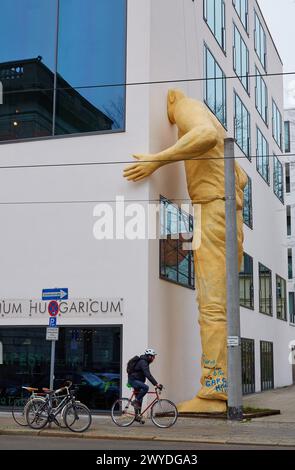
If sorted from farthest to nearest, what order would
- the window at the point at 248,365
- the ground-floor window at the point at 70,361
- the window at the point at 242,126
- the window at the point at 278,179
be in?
the window at the point at 278,179
the window at the point at 242,126
the window at the point at 248,365
the ground-floor window at the point at 70,361

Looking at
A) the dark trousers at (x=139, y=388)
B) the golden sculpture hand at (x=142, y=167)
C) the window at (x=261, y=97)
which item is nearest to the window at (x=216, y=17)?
the window at (x=261, y=97)

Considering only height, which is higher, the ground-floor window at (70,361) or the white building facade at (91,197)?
the white building facade at (91,197)

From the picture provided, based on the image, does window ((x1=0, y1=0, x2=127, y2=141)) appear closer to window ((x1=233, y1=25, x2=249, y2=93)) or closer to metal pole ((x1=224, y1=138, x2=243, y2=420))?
metal pole ((x1=224, y1=138, x2=243, y2=420))

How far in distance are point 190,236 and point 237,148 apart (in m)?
10.8

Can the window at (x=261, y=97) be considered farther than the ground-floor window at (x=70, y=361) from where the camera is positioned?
Yes

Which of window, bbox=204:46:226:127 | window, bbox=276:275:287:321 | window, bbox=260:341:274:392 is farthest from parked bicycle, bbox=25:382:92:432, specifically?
window, bbox=276:275:287:321

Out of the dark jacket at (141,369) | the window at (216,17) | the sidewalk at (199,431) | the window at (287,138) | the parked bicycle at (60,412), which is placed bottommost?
the sidewalk at (199,431)

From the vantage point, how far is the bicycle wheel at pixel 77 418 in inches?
608

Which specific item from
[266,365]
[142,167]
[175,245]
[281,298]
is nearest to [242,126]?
[266,365]

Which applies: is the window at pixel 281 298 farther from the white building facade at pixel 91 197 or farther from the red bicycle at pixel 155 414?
the red bicycle at pixel 155 414

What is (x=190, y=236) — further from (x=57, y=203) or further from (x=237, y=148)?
(x=237, y=148)

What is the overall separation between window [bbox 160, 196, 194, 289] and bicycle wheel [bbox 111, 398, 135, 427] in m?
4.49

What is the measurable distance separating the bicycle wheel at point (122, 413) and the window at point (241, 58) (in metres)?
20.4
